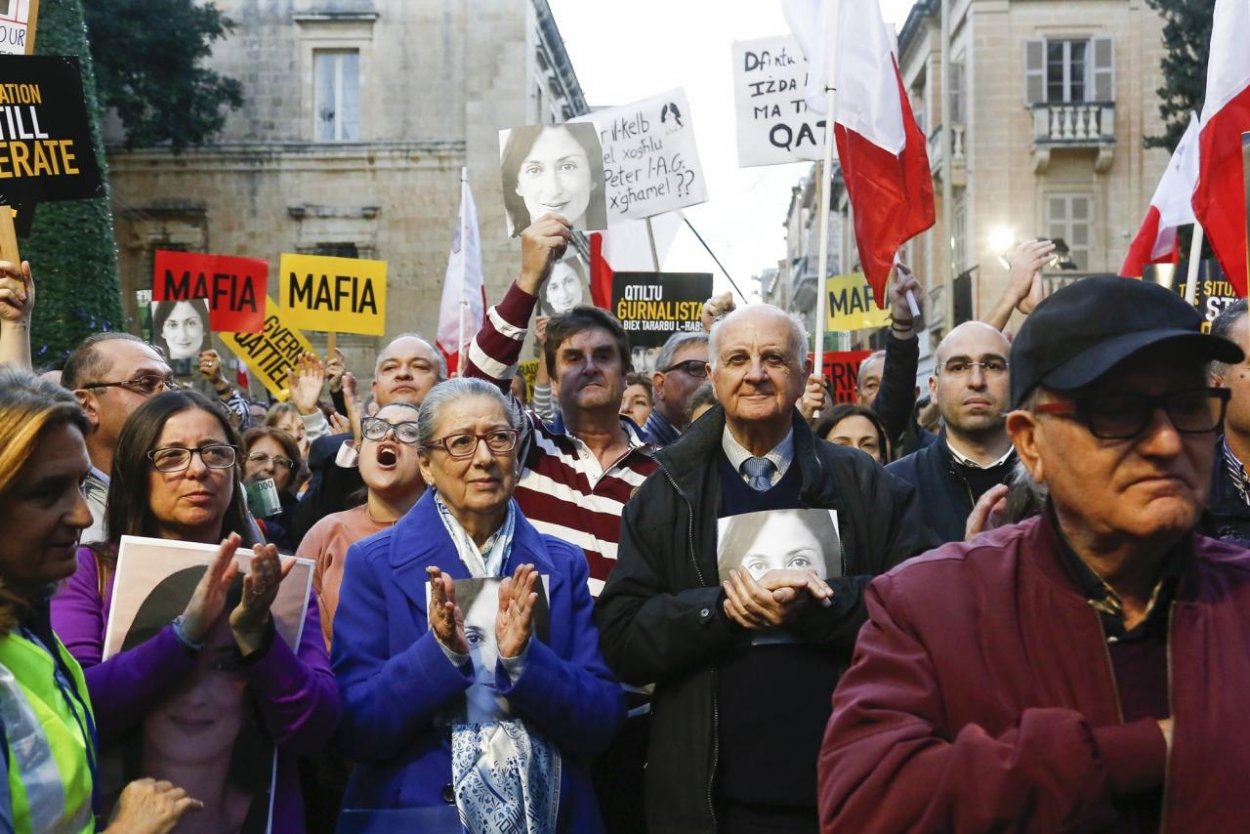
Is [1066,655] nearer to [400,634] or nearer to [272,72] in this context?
[400,634]

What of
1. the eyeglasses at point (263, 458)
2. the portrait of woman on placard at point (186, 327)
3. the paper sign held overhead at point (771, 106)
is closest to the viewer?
the eyeglasses at point (263, 458)

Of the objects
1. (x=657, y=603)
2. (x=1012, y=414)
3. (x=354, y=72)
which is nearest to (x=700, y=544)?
(x=657, y=603)

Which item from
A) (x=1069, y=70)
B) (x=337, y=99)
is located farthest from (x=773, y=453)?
(x=1069, y=70)

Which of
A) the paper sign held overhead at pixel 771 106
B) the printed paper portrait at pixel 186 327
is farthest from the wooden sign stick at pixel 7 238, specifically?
the printed paper portrait at pixel 186 327

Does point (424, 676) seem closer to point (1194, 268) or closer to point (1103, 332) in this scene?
point (1103, 332)

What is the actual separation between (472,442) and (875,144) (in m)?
4.67

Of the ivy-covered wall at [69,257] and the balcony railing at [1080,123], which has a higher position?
the balcony railing at [1080,123]

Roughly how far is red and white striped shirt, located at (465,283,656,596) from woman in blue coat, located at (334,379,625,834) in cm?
62

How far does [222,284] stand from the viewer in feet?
44.5

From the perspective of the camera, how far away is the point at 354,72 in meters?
33.5

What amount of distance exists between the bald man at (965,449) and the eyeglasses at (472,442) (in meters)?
1.70

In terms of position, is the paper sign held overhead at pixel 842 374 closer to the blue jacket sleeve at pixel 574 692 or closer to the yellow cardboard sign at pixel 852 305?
the yellow cardboard sign at pixel 852 305

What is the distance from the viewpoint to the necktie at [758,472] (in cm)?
436

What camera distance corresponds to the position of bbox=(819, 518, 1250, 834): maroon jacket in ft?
7.07
